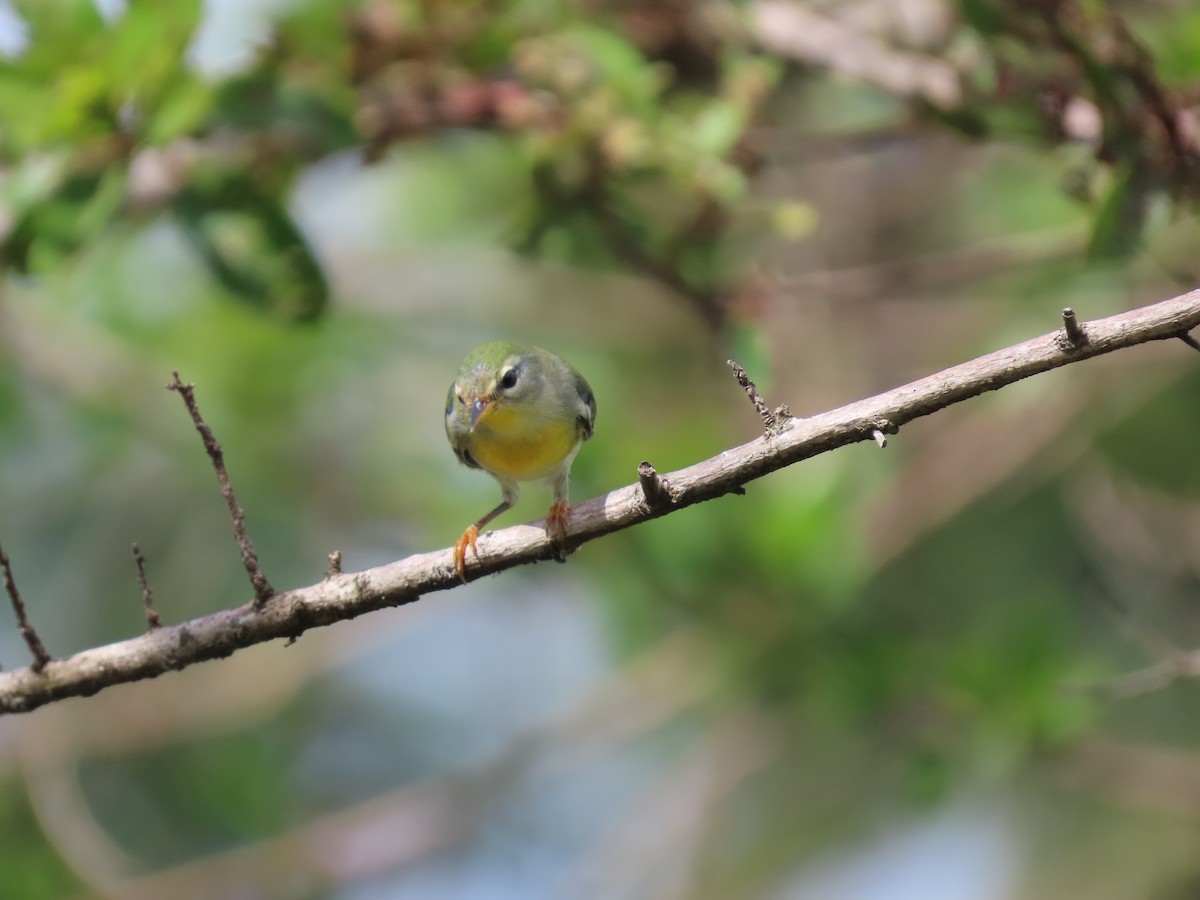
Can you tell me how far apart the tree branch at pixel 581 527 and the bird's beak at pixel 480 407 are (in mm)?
871

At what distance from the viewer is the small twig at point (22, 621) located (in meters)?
2.66

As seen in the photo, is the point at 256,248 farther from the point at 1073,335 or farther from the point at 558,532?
the point at 1073,335

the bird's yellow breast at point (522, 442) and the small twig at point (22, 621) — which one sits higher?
the bird's yellow breast at point (522, 442)

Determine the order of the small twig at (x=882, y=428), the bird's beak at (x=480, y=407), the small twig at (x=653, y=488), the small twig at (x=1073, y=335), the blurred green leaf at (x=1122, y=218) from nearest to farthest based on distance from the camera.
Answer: the small twig at (x=1073, y=335) → the small twig at (x=882, y=428) → the small twig at (x=653, y=488) → the blurred green leaf at (x=1122, y=218) → the bird's beak at (x=480, y=407)

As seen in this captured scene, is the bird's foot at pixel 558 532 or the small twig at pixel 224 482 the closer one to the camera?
the small twig at pixel 224 482

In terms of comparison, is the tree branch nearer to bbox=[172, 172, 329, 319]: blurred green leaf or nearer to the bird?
Answer: the bird

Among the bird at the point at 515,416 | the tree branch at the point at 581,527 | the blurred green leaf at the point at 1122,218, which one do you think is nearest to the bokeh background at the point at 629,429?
the blurred green leaf at the point at 1122,218

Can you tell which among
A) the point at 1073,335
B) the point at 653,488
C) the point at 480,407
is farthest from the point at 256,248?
the point at 1073,335

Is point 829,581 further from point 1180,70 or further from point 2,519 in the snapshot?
point 2,519

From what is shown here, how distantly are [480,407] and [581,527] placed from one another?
1.18m

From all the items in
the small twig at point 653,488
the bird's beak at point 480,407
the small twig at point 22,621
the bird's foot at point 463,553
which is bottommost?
the small twig at point 653,488

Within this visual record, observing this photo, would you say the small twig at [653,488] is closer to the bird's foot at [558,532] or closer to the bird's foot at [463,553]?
the bird's foot at [558,532]

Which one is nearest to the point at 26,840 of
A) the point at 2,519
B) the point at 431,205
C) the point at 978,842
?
the point at 2,519

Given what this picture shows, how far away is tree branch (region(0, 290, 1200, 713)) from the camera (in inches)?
84.7
